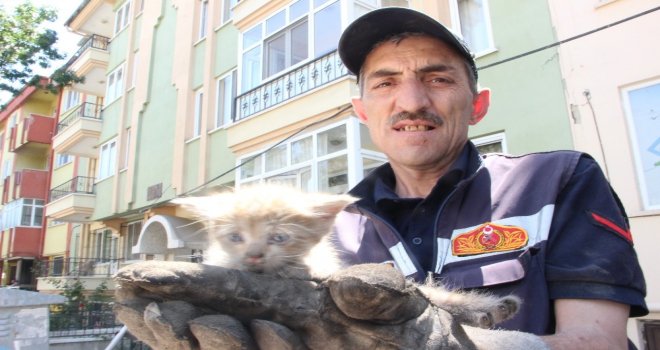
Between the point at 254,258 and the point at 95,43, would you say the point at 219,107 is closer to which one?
the point at 95,43

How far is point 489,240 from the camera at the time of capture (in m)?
2.12

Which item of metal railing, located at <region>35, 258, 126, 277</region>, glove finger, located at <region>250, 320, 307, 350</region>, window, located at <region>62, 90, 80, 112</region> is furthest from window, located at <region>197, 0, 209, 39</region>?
glove finger, located at <region>250, 320, 307, 350</region>

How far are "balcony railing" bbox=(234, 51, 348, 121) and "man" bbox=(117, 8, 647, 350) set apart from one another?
7544mm

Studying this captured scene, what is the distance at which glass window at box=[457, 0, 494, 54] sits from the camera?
984 centimetres

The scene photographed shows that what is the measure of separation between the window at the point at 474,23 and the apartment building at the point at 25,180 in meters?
29.3

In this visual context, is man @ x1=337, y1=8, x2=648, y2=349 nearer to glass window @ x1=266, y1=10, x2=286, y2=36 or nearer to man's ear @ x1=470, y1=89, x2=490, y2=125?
man's ear @ x1=470, y1=89, x2=490, y2=125

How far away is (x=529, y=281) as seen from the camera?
193 cm

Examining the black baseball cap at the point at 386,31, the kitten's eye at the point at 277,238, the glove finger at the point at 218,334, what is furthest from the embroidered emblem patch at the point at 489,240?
the glove finger at the point at 218,334

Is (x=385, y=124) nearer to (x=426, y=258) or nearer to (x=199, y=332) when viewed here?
(x=426, y=258)

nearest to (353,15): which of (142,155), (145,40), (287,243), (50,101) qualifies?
(287,243)

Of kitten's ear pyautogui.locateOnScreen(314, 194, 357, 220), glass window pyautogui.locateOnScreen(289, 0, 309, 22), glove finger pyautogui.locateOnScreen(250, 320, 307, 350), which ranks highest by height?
glass window pyautogui.locateOnScreen(289, 0, 309, 22)

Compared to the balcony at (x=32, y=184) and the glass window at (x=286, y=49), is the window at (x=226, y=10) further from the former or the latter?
the balcony at (x=32, y=184)

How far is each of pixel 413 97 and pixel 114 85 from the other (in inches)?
1027

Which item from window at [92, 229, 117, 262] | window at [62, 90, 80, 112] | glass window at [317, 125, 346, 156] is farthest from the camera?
window at [62, 90, 80, 112]
